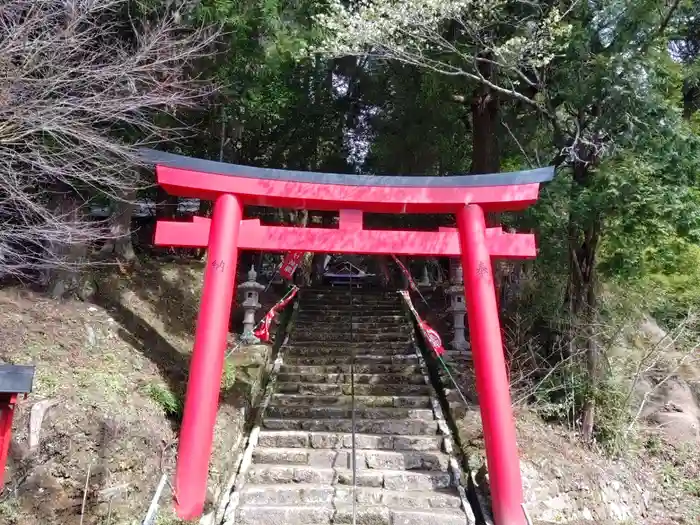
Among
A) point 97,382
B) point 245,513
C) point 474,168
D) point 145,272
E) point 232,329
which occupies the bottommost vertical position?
point 245,513

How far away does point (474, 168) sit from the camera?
11750 mm

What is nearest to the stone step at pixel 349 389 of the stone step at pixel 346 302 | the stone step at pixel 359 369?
the stone step at pixel 359 369

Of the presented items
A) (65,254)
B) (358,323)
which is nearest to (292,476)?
(65,254)

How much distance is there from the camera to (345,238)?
7.16m

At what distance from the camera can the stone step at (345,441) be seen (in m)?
7.38

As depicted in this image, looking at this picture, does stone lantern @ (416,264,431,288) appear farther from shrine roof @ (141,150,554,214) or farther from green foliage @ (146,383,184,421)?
green foliage @ (146,383,184,421)

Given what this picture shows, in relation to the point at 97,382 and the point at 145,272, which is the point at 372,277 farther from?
the point at 97,382

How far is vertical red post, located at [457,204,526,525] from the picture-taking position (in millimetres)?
6074

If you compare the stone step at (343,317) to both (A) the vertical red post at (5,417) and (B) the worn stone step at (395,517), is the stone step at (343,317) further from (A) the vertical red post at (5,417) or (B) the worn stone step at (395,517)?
(A) the vertical red post at (5,417)

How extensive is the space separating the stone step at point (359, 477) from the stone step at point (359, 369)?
2.56 meters

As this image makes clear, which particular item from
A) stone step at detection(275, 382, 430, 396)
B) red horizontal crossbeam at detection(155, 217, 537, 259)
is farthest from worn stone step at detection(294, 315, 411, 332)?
red horizontal crossbeam at detection(155, 217, 537, 259)

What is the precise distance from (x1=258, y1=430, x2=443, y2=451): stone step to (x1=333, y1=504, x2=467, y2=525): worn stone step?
126cm

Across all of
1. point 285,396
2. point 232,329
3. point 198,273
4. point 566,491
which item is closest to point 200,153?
point 198,273

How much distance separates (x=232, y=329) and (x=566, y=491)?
6.53 meters
